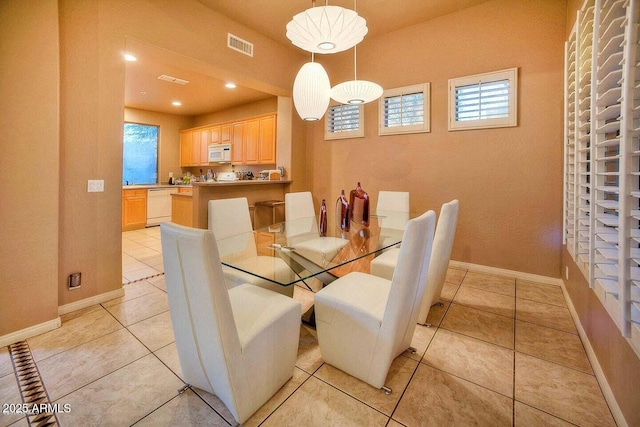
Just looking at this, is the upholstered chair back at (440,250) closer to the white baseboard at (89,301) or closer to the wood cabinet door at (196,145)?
the white baseboard at (89,301)

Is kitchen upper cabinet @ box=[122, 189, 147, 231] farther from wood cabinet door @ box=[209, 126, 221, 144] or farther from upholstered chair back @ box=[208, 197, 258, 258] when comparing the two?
upholstered chair back @ box=[208, 197, 258, 258]

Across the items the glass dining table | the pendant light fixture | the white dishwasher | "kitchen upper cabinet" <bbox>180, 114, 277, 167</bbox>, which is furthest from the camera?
the white dishwasher

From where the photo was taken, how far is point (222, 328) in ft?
3.77

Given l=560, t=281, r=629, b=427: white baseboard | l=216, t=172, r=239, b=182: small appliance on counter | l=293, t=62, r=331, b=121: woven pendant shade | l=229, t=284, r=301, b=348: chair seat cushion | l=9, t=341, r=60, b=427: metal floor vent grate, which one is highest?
l=293, t=62, r=331, b=121: woven pendant shade

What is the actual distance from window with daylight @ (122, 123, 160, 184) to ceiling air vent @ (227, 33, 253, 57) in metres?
4.71

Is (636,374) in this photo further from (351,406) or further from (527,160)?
(527,160)

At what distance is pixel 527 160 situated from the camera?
10.3 feet

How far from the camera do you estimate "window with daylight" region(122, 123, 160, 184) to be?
22.4 ft

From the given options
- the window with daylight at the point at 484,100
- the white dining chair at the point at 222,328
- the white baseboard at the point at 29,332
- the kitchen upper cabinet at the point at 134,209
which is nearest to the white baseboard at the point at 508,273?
the window with daylight at the point at 484,100

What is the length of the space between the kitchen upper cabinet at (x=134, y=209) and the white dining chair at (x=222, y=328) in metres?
5.62

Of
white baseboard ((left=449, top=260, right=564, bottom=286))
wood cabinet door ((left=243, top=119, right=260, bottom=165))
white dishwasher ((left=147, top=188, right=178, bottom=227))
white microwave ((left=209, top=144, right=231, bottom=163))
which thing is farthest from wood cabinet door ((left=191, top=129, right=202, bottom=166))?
white baseboard ((left=449, top=260, right=564, bottom=286))

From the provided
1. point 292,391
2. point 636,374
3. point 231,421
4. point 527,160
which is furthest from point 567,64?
point 231,421

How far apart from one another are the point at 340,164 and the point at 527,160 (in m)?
2.42

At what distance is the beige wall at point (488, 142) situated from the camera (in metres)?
3.01
